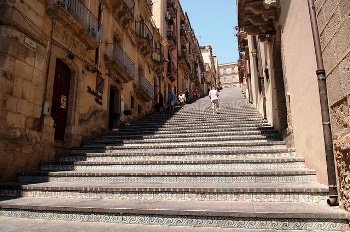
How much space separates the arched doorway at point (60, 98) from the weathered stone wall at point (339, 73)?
23.4 ft

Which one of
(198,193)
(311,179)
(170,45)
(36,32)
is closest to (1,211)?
(198,193)

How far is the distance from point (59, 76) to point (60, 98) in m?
0.69

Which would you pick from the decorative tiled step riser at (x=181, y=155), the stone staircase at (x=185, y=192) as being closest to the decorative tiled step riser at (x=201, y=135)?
the stone staircase at (x=185, y=192)

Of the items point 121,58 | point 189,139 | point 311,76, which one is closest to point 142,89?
point 121,58

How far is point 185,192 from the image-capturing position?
4.20 m

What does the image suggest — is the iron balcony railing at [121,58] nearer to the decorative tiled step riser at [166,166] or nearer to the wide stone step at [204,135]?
the wide stone step at [204,135]

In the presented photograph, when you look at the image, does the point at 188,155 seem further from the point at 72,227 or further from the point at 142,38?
the point at 142,38

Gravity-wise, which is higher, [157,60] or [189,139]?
[157,60]

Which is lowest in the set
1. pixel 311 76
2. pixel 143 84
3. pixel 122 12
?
pixel 311 76

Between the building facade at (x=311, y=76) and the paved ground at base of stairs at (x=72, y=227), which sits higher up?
the building facade at (x=311, y=76)

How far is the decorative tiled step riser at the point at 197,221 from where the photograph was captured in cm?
306

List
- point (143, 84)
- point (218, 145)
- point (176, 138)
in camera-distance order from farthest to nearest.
Result: point (143, 84) → point (176, 138) → point (218, 145)

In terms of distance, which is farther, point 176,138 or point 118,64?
point 118,64

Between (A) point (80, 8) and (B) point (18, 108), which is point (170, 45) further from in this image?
(B) point (18, 108)
